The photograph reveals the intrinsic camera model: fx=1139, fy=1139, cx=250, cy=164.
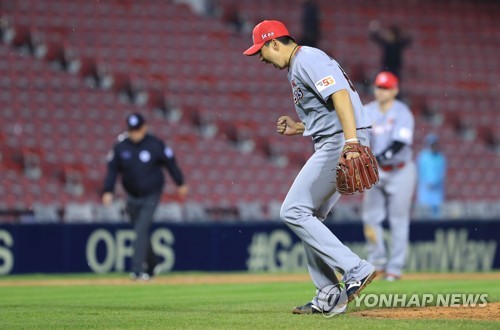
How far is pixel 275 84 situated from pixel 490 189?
4787 millimetres

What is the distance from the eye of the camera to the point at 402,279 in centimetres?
1310

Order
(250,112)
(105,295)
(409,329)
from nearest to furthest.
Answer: (409,329) → (105,295) → (250,112)

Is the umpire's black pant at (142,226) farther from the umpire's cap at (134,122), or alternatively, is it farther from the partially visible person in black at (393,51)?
the partially visible person in black at (393,51)

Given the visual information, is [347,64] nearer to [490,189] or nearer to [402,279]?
[490,189]

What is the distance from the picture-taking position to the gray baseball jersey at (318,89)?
760 centimetres

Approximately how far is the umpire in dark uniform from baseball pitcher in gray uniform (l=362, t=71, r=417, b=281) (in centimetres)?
237

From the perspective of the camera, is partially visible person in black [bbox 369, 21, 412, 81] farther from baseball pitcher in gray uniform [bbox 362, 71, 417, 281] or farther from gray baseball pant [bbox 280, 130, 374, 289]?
gray baseball pant [bbox 280, 130, 374, 289]

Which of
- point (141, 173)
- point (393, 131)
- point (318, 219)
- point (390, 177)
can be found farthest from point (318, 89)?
A: point (141, 173)

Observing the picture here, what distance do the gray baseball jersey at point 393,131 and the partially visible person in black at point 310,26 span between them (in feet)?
28.3

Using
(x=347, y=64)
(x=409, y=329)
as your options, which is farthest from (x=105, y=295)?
(x=347, y=64)

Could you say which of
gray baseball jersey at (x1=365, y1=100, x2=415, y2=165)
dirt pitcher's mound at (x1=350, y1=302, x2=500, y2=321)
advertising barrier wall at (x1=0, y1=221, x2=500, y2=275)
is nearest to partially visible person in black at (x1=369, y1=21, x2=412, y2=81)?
advertising barrier wall at (x1=0, y1=221, x2=500, y2=275)

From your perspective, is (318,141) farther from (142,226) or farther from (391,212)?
(142,226)

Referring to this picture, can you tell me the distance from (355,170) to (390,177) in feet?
18.4

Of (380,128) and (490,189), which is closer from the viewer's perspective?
(380,128)
